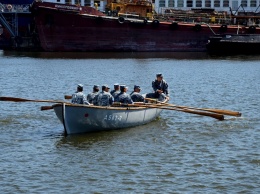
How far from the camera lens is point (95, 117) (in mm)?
27391

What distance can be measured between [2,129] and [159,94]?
314 inches

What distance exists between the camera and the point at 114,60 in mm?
69875

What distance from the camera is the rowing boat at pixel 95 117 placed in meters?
26.7

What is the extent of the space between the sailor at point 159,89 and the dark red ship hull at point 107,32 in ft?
151

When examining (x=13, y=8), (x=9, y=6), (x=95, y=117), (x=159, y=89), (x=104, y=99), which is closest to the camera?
(x=95, y=117)

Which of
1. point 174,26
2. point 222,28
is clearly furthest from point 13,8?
point 222,28

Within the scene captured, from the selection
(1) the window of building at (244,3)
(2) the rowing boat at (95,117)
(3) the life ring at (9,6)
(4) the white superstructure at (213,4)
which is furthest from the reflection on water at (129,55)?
(2) the rowing boat at (95,117)

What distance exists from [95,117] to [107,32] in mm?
52919

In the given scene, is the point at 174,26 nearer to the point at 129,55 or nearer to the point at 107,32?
the point at 129,55

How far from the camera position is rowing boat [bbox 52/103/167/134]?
26656 millimetres

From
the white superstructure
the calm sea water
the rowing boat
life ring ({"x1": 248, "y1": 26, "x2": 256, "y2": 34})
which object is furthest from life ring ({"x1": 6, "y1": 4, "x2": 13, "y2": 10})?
the rowing boat

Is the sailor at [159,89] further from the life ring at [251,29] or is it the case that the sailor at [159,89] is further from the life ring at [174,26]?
the life ring at [251,29]

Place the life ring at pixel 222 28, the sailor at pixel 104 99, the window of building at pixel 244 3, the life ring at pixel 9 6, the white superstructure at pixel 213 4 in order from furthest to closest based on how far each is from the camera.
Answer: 1. the window of building at pixel 244 3
2. the white superstructure at pixel 213 4
3. the life ring at pixel 9 6
4. the life ring at pixel 222 28
5. the sailor at pixel 104 99

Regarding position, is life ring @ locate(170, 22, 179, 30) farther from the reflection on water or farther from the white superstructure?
the white superstructure
